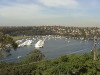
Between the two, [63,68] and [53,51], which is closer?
[63,68]

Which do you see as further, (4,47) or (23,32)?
(23,32)

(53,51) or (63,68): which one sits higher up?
(63,68)

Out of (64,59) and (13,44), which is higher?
(13,44)

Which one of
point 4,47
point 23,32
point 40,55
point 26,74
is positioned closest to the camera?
point 4,47

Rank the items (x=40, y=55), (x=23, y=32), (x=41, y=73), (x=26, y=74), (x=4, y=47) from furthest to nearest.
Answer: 1. (x=23, y=32)
2. (x=40, y=55)
3. (x=26, y=74)
4. (x=41, y=73)
5. (x=4, y=47)

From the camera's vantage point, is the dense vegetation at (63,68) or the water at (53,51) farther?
the water at (53,51)

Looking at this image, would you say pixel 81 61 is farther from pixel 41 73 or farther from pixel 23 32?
pixel 23 32

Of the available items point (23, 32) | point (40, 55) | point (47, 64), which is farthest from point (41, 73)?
point (23, 32)

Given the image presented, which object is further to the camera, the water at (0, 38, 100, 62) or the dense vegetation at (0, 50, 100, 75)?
the water at (0, 38, 100, 62)

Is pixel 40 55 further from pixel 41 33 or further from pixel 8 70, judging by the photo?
pixel 41 33

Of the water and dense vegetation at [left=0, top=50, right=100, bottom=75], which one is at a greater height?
dense vegetation at [left=0, top=50, right=100, bottom=75]

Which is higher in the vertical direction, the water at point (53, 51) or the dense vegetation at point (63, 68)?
the dense vegetation at point (63, 68)
